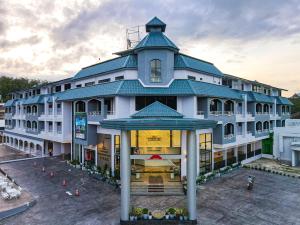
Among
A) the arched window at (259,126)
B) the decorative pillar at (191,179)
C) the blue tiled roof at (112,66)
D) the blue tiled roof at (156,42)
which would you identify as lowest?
the decorative pillar at (191,179)

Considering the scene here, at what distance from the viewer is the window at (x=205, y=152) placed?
109ft

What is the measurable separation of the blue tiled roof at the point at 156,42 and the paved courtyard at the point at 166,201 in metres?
18.0

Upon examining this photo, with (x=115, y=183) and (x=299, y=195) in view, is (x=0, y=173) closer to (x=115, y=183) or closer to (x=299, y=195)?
(x=115, y=183)

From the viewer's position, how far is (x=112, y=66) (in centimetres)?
3553

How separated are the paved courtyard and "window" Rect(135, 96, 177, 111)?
10.7 metres

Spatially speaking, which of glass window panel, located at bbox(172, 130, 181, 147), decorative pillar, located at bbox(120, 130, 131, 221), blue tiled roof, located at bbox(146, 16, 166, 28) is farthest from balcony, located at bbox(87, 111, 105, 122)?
blue tiled roof, located at bbox(146, 16, 166, 28)

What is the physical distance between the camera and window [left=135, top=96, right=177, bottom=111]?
32312mm

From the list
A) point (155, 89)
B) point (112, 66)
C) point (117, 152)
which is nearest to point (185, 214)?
point (117, 152)

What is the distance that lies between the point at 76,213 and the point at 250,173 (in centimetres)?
2543

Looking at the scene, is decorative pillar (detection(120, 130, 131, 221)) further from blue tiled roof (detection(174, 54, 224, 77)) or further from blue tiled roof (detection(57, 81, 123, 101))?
blue tiled roof (detection(174, 54, 224, 77))

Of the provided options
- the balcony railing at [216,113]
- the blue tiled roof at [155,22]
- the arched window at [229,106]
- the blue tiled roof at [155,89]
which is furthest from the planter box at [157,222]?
the blue tiled roof at [155,22]

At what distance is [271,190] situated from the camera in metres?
28.6

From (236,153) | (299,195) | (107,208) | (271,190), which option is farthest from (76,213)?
(236,153)

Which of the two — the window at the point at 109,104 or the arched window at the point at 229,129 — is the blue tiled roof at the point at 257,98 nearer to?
the arched window at the point at 229,129
